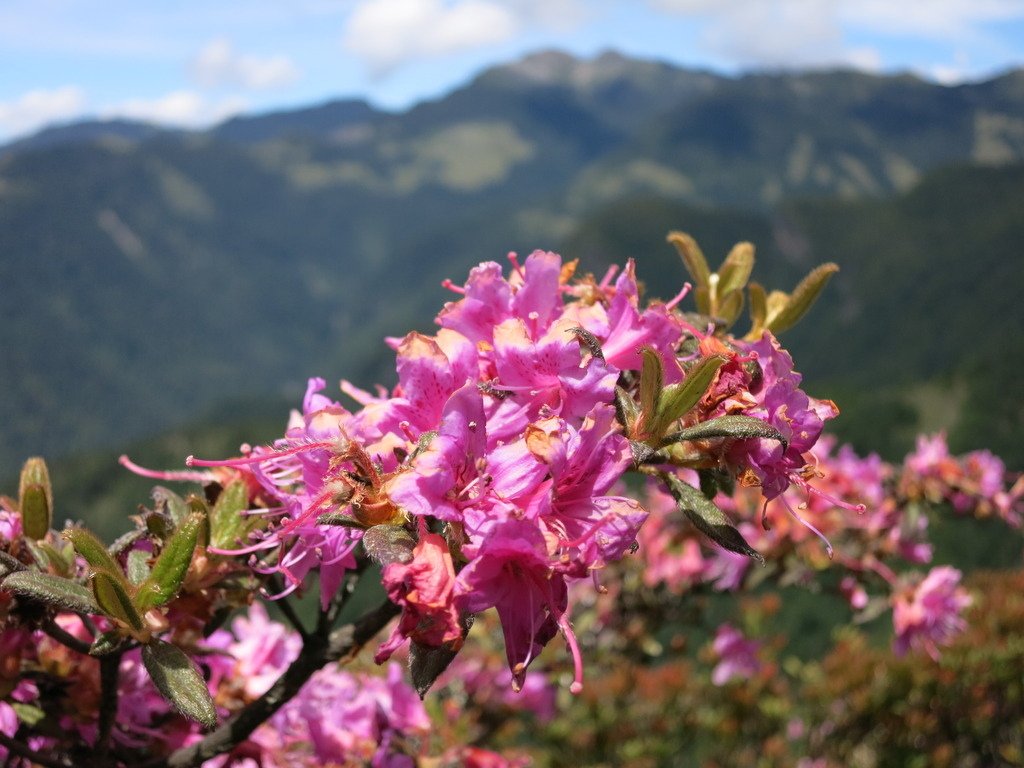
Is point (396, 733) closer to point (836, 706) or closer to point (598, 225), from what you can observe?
point (836, 706)

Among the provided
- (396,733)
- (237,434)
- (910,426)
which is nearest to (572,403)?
(396,733)

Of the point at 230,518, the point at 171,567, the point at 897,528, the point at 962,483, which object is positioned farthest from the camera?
the point at 897,528

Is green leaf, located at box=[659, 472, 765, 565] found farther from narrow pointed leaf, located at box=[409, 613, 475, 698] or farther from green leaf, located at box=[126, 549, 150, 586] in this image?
green leaf, located at box=[126, 549, 150, 586]

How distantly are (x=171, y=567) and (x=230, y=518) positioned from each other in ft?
0.43

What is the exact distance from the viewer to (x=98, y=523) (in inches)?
3155

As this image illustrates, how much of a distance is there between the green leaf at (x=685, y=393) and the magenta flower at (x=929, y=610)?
2.44 m

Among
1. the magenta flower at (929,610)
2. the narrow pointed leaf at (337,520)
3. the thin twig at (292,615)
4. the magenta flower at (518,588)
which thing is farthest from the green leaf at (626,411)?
the magenta flower at (929,610)

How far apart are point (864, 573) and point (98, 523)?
288ft

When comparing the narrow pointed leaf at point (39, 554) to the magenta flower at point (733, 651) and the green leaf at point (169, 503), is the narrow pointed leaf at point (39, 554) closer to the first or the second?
the green leaf at point (169, 503)

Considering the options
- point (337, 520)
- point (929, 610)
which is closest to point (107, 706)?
point (337, 520)

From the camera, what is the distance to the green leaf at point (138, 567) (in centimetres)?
122

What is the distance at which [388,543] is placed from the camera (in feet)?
3.06

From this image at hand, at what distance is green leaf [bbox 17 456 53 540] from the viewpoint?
1.30 meters

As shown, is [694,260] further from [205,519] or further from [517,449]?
[205,519]
